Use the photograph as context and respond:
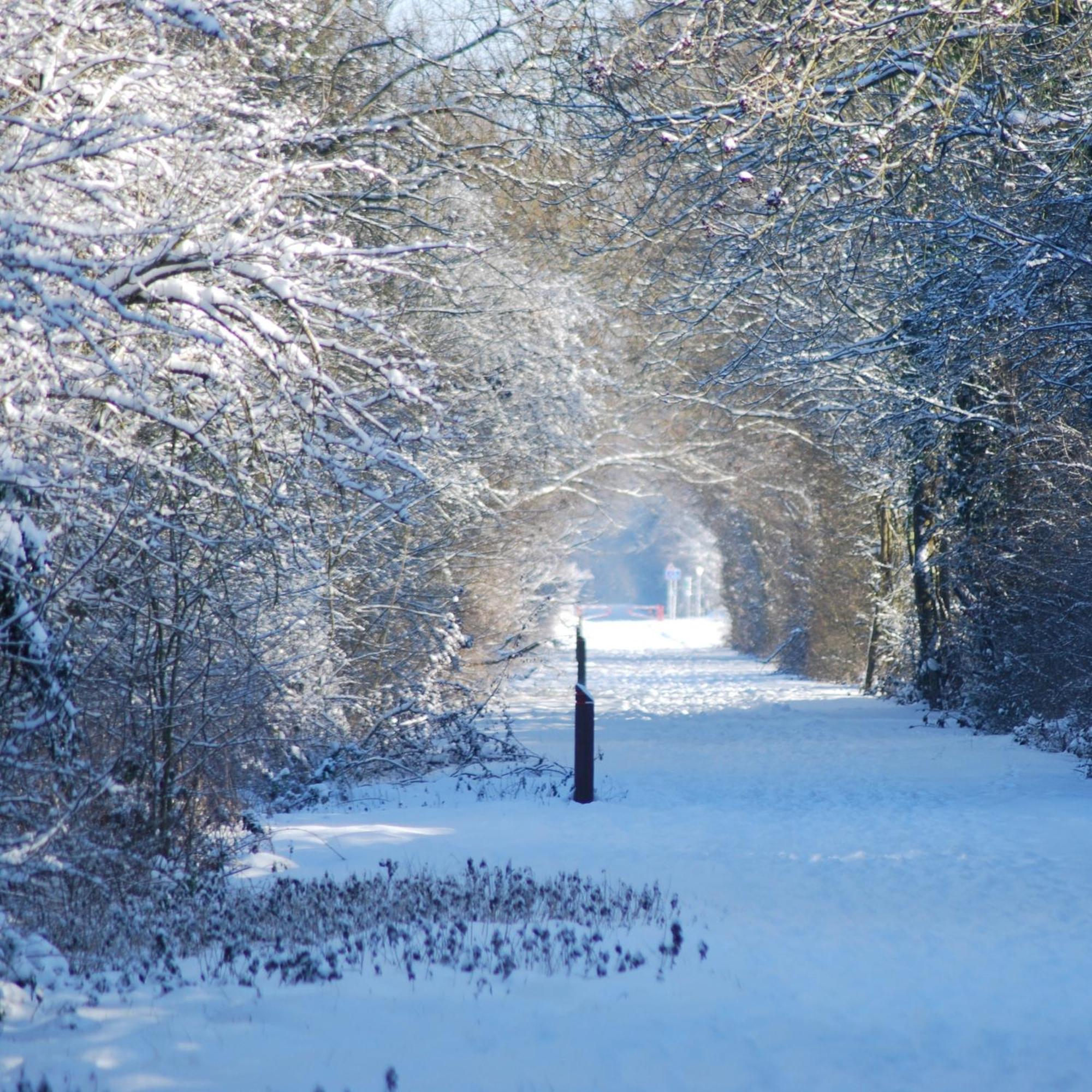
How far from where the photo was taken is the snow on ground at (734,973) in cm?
464

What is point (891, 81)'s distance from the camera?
1114cm

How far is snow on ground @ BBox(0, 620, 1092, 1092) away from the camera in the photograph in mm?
4645

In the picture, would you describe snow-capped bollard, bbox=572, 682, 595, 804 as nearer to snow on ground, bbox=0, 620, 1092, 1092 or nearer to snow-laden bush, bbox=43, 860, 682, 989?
snow on ground, bbox=0, 620, 1092, 1092

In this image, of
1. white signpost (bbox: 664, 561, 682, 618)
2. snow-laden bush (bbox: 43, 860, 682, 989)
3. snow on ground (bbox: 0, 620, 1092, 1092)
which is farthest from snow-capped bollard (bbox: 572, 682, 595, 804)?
white signpost (bbox: 664, 561, 682, 618)

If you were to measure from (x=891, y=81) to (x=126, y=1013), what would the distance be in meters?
9.43

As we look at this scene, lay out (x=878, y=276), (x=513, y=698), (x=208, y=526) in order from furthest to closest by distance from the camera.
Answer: (x=513, y=698)
(x=878, y=276)
(x=208, y=526)

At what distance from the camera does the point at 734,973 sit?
5.87m

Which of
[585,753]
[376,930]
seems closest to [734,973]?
[376,930]

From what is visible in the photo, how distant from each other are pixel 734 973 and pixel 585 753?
5.43 metres

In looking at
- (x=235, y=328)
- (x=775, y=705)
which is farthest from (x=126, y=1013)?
(x=775, y=705)

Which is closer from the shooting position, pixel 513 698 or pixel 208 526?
pixel 208 526

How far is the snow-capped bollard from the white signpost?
190 ft

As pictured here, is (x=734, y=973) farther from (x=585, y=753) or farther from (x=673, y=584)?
(x=673, y=584)

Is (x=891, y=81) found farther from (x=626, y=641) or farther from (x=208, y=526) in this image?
(x=626, y=641)
